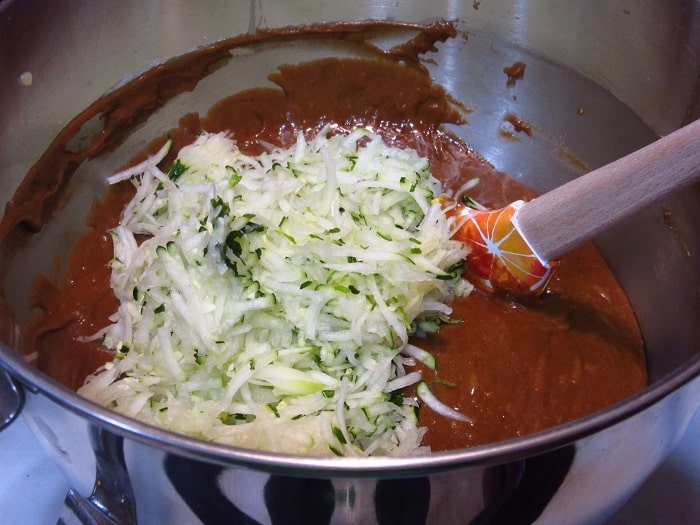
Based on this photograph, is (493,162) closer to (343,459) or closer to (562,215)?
(562,215)

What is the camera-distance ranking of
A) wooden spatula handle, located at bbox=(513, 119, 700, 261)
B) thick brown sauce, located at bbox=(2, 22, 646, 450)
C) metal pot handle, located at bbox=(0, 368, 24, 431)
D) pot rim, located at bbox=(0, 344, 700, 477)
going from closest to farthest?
pot rim, located at bbox=(0, 344, 700, 477)
metal pot handle, located at bbox=(0, 368, 24, 431)
wooden spatula handle, located at bbox=(513, 119, 700, 261)
thick brown sauce, located at bbox=(2, 22, 646, 450)

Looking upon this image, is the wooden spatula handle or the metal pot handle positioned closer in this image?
the metal pot handle

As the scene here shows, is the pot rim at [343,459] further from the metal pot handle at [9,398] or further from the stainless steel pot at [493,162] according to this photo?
the metal pot handle at [9,398]

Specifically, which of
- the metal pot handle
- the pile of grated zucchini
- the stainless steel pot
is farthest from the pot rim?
the pile of grated zucchini

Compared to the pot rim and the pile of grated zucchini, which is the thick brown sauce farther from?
the pot rim

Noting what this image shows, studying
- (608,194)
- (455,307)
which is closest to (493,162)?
(455,307)

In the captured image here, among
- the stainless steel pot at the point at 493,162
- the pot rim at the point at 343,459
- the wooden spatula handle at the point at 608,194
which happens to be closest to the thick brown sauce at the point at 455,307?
the stainless steel pot at the point at 493,162
